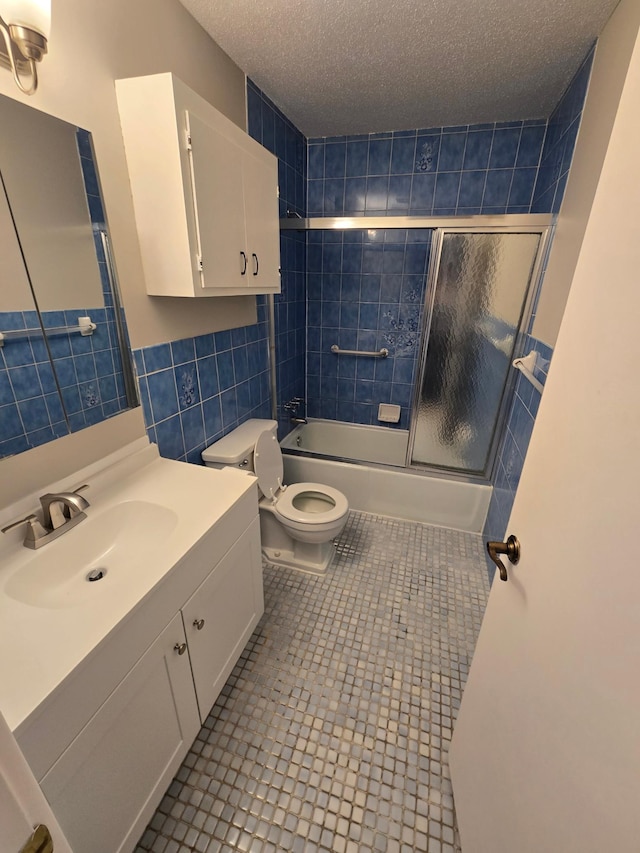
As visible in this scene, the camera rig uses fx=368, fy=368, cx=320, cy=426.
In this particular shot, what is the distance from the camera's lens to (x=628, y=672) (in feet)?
1.36

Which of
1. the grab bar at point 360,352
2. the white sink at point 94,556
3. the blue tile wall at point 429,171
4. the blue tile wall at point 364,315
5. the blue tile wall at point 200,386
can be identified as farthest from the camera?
the grab bar at point 360,352

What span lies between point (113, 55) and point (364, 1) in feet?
3.00

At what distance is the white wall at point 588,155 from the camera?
4.14 feet

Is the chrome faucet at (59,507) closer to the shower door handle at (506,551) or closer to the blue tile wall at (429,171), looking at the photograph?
the shower door handle at (506,551)

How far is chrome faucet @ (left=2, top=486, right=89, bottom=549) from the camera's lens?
1.01 metres

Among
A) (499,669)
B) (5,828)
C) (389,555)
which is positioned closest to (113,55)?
(5,828)

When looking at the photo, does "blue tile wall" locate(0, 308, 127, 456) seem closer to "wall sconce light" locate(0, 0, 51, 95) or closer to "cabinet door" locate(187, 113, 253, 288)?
"cabinet door" locate(187, 113, 253, 288)

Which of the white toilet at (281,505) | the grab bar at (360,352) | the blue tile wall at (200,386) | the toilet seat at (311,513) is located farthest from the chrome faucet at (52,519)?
the grab bar at (360,352)

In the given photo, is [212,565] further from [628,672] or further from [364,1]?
[364,1]

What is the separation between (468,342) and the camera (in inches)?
93.0

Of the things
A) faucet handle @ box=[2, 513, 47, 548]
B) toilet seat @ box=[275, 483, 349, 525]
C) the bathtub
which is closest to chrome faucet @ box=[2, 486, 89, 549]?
faucet handle @ box=[2, 513, 47, 548]

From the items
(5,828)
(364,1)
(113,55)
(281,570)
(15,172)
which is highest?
(364,1)

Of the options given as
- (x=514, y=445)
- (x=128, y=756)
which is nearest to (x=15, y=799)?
(x=128, y=756)

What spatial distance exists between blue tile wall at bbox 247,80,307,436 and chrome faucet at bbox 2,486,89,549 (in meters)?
1.71
